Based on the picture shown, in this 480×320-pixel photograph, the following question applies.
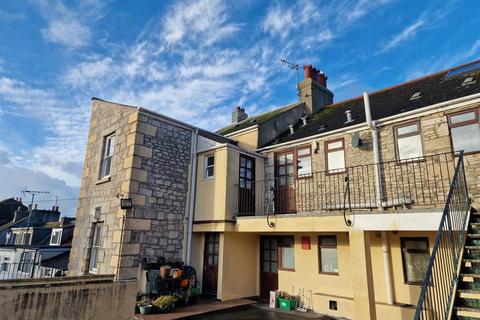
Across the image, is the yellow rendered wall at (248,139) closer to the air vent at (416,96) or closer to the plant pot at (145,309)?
the air vent at (416,96)

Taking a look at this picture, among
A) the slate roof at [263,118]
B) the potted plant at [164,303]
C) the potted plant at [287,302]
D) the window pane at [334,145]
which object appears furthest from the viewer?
the slate roof at [263,118]

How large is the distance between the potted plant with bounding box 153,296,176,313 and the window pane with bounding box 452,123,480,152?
8636 millimetres

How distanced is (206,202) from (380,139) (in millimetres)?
6083

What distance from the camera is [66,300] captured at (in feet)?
21.0

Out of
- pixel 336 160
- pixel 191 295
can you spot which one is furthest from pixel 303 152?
pixel 191 295

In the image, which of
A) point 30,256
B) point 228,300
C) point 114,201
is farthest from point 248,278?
point 30,256

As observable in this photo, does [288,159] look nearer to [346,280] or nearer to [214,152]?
[214,152]

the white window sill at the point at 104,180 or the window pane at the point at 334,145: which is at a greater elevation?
the window pane at the point at 334,145

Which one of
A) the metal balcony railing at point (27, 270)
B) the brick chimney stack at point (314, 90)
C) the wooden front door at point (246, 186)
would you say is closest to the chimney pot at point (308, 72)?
the brick chimney stack at point (314, 90)

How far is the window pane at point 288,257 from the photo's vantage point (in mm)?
10102

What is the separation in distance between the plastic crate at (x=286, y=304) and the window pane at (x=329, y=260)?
1375mm

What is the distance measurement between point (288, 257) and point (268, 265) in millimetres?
925

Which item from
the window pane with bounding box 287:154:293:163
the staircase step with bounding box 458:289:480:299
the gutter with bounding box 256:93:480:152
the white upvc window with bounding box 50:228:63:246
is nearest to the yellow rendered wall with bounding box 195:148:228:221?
the window pane with bounding box 287:154:293:163

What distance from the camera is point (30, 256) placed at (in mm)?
20188
